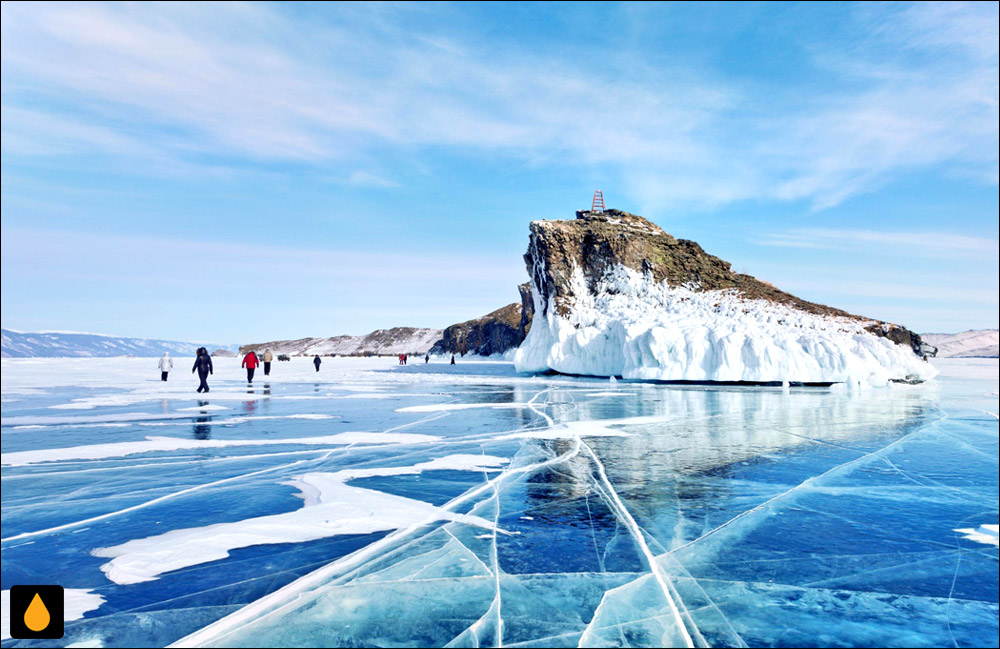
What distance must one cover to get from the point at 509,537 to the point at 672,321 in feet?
94.3

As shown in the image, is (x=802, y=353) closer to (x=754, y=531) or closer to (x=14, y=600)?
(x=754, y=531)

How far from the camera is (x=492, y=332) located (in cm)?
9769

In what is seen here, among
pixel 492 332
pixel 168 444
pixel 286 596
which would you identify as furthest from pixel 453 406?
pixel 492 332

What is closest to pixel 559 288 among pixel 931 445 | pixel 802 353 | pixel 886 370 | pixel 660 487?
pixel 802 353

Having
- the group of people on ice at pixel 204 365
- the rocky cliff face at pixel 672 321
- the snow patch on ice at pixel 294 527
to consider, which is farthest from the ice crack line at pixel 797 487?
the group of people on ice at pixel 204 365

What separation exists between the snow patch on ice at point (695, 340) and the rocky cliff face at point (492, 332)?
3813 centimetres

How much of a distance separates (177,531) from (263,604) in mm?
2047

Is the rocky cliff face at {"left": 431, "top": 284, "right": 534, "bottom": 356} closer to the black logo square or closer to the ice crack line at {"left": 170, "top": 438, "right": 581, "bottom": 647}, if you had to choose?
the ice crack line at {"left": 170, "top": 438, "right": 581, "bottom": 647}

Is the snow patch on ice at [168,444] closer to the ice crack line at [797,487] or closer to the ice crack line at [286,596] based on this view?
the ice crack line at [286,596]

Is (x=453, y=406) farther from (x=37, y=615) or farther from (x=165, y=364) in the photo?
(x=165, y=364)

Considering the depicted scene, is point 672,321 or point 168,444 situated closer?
point 168,444

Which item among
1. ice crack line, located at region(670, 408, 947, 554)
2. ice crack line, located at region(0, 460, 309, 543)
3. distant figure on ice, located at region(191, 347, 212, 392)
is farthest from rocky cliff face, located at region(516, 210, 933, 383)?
ice crack line, located at region(0, 460, 309, 543)

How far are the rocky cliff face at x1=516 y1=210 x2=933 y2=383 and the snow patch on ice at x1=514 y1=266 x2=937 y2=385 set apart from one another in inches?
2.2

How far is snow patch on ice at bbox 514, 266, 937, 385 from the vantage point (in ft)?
84.0
